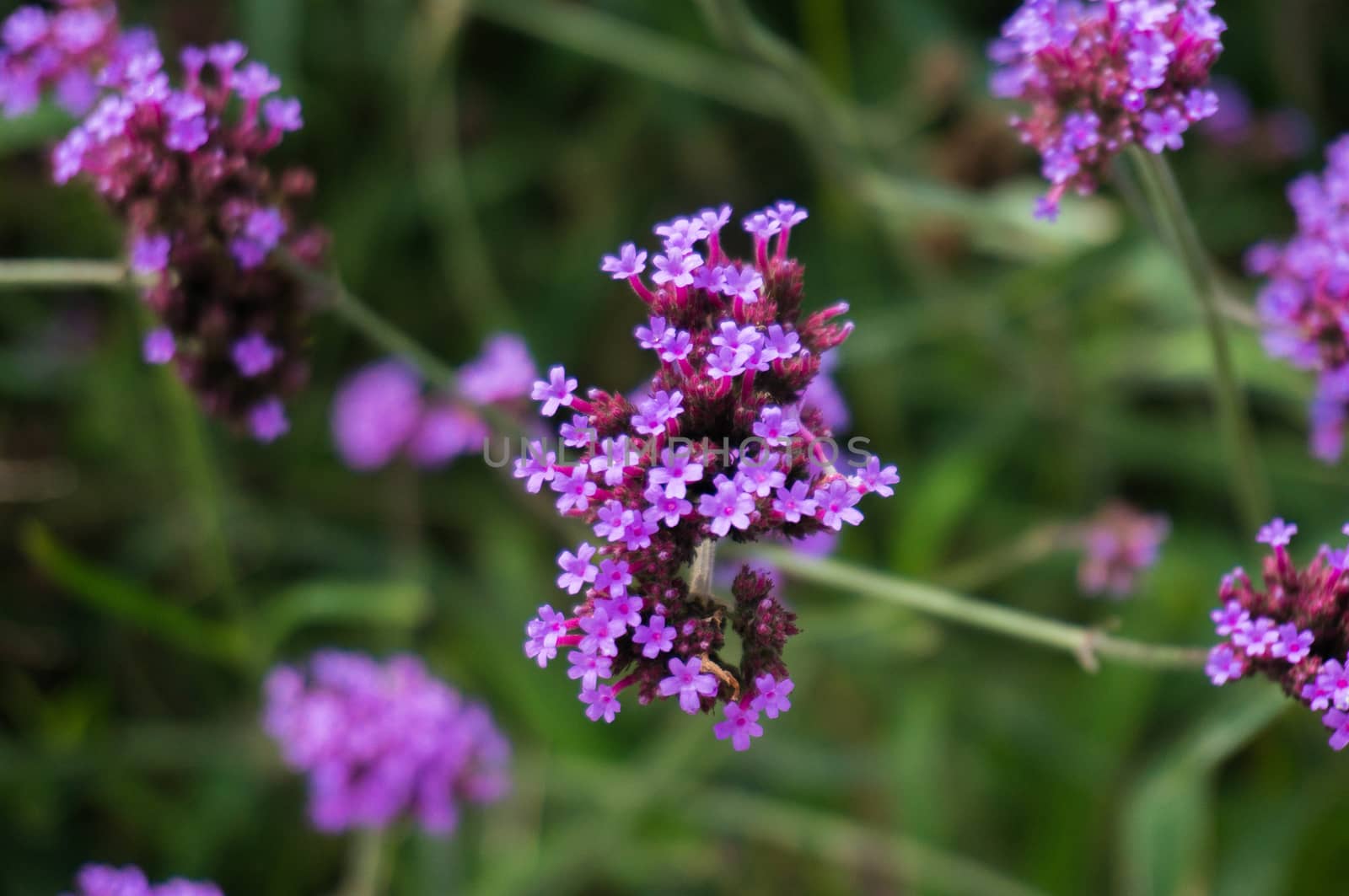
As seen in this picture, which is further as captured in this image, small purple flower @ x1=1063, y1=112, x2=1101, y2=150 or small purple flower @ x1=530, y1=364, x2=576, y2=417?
small purple flower @ x1=1063, y1=112, x2=1101, y2=150

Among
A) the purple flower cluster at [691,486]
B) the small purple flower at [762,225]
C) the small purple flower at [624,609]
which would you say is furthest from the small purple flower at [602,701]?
the small purple flower at [762,225]

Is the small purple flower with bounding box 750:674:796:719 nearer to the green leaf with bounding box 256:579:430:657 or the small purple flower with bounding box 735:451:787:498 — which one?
the small purple flower with bounding box 735:451:787:498

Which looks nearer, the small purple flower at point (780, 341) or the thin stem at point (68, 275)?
the small purple flower at point (780, 341)

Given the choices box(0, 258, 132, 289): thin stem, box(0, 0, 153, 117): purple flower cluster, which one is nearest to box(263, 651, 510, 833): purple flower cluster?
box(0, 258, 132, 289): thin stem

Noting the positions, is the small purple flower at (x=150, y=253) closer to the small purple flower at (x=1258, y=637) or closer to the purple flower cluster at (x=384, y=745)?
the purple flower cluster at (x=384, y=745)

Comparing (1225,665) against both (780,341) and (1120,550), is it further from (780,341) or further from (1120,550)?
(1120,550)

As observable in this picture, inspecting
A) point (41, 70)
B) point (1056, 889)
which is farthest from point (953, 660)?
Result: point (41, 70)

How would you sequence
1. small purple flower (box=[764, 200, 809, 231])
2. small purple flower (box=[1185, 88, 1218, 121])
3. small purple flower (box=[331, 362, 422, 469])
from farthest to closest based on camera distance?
small purple flower (box=[331, 362, 422, 469])
small purple flower (box=[1185, 88, 1218, 121])
small purple flower (box=[764, 200, 809, 231])
